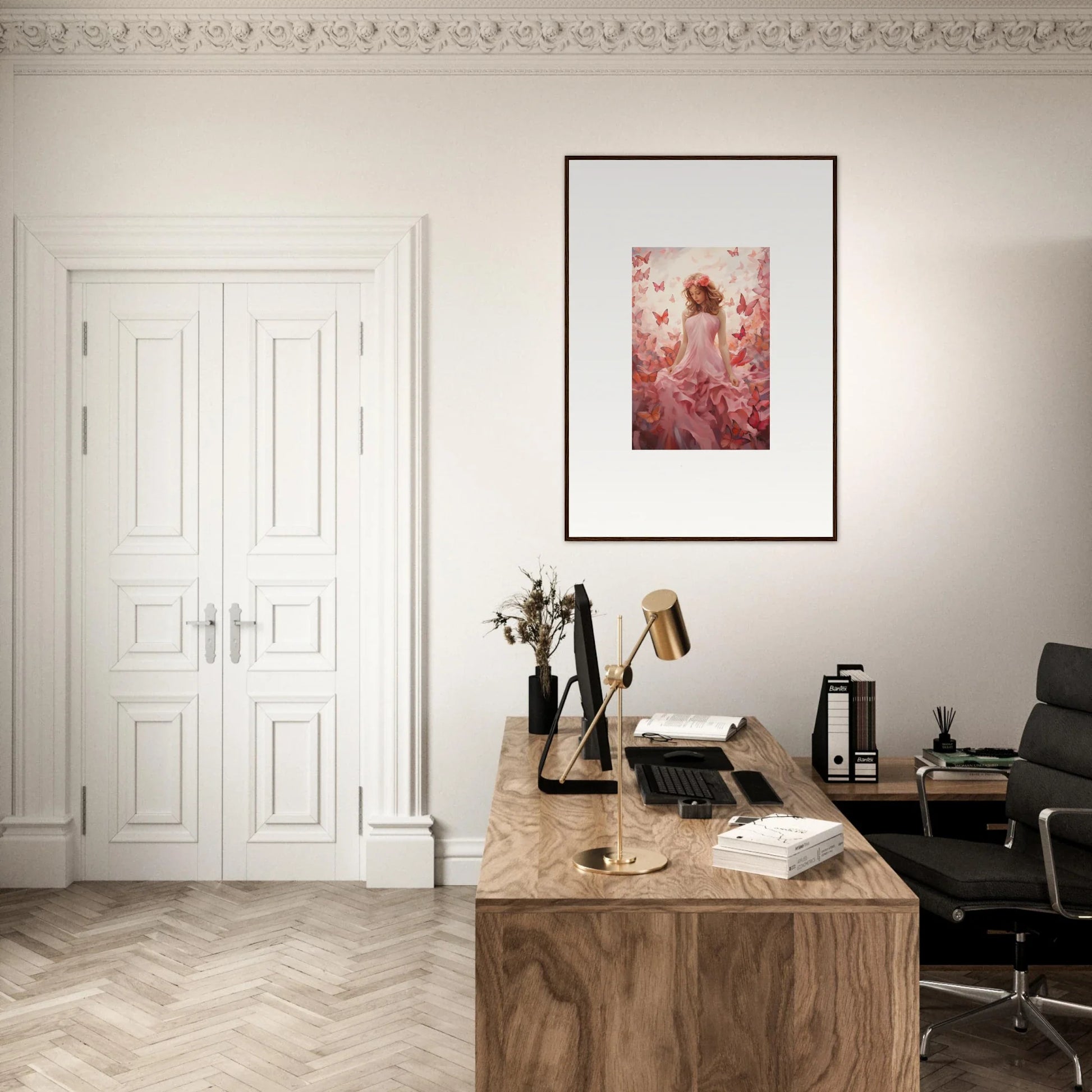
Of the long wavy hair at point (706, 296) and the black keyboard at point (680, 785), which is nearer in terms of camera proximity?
the black keyboard at point (680, 785)

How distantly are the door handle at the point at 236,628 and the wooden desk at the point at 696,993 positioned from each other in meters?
2.49

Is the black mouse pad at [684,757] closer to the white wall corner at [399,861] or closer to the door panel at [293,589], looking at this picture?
the white wall corner at [399,861]

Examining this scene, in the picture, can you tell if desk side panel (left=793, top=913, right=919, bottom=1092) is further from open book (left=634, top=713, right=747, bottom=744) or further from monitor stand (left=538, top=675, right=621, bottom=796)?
open book (left=634, top=713, right=747, bottom=744)

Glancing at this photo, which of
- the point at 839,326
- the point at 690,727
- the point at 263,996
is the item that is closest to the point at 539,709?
the point at 690,727

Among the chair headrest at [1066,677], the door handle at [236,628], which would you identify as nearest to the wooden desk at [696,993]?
the chair headrest at [1066,677]

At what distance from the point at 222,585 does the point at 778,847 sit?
276 cm

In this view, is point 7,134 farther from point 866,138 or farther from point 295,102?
point 866,138

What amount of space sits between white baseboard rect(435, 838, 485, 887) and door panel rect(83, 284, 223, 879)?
0.89 metres

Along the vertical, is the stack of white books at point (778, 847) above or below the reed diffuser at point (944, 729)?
above

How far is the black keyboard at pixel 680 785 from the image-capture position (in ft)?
8.04

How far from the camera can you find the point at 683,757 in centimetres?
291

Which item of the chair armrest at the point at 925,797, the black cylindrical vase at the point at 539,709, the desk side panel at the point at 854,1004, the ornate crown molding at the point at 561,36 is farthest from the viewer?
the ornate crown molding at the point at 561,36

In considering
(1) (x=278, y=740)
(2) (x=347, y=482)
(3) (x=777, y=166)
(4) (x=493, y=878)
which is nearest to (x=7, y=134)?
(2) (x=347, y=482)

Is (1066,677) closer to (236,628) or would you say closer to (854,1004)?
(854,1004)
